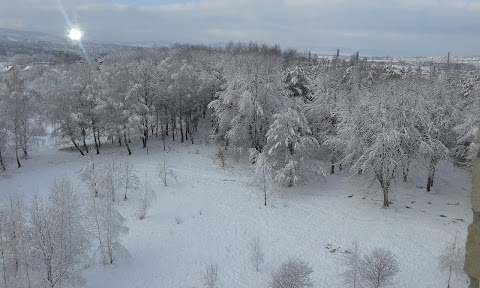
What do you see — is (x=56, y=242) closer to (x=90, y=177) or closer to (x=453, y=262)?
(x=90, y=177)

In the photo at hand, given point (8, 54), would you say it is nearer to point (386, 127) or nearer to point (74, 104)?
point (74, 104)

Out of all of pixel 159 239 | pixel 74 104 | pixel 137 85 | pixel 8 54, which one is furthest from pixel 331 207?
pixel 8 54

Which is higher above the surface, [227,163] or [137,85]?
[137,85]

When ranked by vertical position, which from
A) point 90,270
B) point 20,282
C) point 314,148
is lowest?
point 90,270

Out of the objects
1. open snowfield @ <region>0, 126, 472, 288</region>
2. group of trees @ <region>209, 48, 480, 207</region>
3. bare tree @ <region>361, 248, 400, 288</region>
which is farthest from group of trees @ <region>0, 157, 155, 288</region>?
group of trees @ <region>209, 48, 480, 207</region>

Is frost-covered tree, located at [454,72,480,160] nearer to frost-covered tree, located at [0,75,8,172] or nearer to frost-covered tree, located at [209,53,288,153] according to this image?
frost-covered tree, located at [209,53,288,153]

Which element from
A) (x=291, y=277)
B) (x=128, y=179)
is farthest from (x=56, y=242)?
(x=128, y=179)
